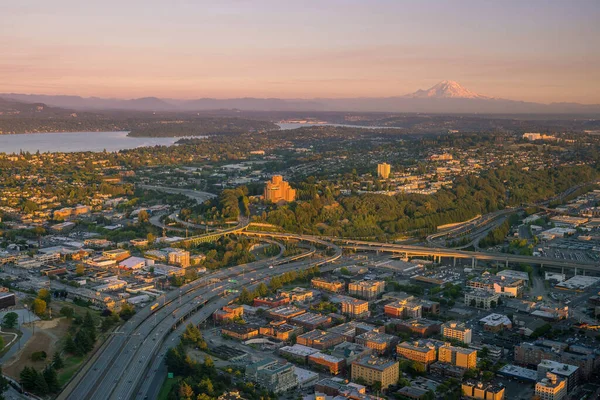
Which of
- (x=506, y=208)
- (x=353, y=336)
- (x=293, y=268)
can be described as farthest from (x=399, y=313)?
(x=506, y=208)

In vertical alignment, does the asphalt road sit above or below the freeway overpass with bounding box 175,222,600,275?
below

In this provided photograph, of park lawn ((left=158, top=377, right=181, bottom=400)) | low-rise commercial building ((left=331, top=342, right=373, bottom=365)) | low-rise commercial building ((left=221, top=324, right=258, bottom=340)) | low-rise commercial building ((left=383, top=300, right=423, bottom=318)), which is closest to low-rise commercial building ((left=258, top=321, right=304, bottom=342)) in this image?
low-rise commercial building ((left=221, top=324, right=258, bottom=340))

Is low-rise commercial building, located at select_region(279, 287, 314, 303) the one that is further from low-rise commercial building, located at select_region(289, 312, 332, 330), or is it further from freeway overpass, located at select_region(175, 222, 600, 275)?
freeway overpass, located at select_region(175, 222, 600, 275)

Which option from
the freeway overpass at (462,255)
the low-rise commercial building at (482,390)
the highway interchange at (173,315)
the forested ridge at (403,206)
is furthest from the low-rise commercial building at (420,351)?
the forested ridge at (403,206)

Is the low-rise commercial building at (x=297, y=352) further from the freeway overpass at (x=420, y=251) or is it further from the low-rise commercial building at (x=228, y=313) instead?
the freeway overpass at (x=420, y=251)

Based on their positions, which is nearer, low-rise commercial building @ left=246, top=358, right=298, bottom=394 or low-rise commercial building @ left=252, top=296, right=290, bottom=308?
low-rise commercial building @ left=246, top=358, right=298, bottom=394

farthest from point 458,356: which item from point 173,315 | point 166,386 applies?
point 173,315
